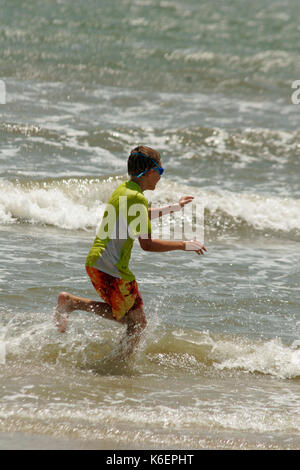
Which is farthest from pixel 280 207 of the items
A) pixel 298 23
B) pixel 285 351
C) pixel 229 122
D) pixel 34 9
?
pixel 298 23

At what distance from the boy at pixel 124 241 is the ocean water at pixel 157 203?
536 mm

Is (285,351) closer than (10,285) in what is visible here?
Yes

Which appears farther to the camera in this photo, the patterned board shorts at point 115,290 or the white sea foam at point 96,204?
the white sea foam at point 96,204

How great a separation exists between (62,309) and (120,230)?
77cm

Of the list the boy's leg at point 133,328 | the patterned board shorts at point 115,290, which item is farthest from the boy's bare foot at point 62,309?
the boy's leg at point 133,328

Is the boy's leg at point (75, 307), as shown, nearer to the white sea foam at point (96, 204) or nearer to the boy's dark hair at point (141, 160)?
the boy's dark hair at point (141, 160)

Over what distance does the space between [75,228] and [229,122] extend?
22.6ft

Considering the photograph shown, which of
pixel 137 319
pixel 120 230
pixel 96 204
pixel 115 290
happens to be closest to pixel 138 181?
pixel 120 230

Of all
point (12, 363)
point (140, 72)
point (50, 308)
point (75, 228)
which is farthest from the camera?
point (140, 72)

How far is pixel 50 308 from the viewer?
6.41m

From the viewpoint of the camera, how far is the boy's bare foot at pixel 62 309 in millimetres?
5395

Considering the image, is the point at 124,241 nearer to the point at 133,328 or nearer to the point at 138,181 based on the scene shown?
the point at 138,181

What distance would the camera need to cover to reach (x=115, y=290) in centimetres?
522
